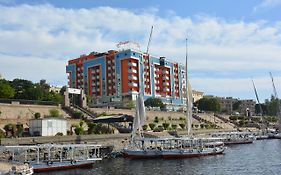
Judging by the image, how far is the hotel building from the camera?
556ft

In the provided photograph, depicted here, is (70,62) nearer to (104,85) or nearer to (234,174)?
(104,85)

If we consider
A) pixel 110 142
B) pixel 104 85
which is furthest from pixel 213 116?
pixel 110 142

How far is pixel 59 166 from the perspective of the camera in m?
54.3

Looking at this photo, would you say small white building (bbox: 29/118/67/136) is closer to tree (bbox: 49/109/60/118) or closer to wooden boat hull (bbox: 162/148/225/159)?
tree (bbox: 49/109/60/118)

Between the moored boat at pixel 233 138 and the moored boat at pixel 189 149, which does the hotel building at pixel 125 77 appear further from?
the moored boat at pixel 189 149

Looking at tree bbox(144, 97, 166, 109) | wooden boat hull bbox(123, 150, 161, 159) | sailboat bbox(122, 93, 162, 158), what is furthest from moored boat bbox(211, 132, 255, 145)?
tree bbox(144, 97, 166, 109)

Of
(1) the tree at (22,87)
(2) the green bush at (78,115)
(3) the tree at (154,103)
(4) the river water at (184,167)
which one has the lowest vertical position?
(4) the river water at (184,167)

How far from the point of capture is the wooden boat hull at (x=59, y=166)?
52.4m

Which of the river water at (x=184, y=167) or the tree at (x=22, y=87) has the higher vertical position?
the tree at (x=22, y=87)

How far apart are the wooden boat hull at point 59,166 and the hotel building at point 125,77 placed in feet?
353

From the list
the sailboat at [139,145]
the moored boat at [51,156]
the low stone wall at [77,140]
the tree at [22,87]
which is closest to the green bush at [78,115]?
the low stone wall at [77,140]

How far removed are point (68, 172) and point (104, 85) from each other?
12587cm

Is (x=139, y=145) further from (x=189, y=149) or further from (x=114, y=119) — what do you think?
(x=114, y=119)

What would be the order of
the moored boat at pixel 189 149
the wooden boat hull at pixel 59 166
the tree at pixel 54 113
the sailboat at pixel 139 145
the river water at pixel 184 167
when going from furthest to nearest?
the tree at pixel 54 113, the moored boat at pixel 189 149, the sailboat at pixel 139 145, the wooden boat hull at pixel 59 166, the river water at pixel 184 167
